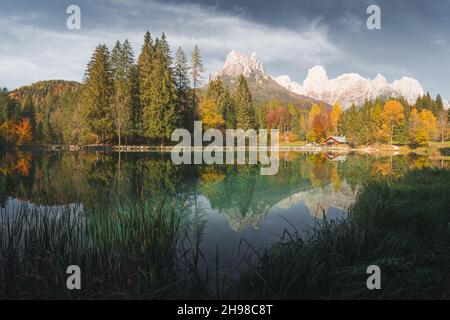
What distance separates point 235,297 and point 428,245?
3.25 meters

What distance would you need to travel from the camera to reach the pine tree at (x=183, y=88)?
4417 cm

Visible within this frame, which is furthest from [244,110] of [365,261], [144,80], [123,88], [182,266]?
[365,261]

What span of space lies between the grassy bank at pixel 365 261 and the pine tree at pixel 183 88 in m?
38.9

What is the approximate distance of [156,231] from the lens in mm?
4348

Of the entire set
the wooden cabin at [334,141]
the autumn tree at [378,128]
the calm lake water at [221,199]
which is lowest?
the calm lake water at [221,199]

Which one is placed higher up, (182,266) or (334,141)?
(334,141)

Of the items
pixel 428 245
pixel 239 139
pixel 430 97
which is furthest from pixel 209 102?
pixel 430 97

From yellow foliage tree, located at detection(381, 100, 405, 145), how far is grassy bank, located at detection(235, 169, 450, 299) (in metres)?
61.9

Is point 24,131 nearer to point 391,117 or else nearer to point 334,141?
point 334,141

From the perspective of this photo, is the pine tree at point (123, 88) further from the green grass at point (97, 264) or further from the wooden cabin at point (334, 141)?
the wooden cabin at point (334, 141)

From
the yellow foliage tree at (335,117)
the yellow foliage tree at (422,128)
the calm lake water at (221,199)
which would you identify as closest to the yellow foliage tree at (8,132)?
the calm lake water at (221,199)

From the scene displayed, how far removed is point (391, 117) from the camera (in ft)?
209

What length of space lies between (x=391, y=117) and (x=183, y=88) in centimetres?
A: 4069
